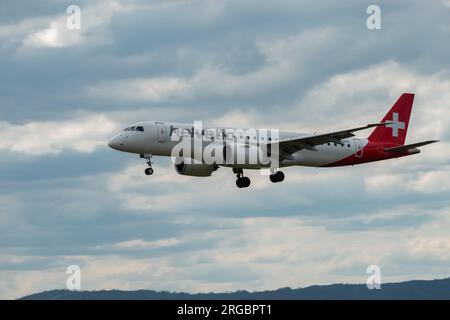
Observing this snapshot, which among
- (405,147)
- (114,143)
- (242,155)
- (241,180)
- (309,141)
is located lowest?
(241,180)

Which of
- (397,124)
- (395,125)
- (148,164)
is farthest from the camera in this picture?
(397,124)

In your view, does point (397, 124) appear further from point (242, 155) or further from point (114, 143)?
point (114, 143)

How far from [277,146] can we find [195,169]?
24.9 feet

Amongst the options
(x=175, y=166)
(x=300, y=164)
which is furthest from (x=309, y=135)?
(x=175, y=166)

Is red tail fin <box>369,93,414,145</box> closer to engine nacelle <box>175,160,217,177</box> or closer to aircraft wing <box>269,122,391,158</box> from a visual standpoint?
aircraft wing <box>269,122,391,158</box>

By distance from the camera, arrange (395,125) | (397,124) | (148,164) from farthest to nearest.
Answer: (397,124) < (395,125) < (148,164)

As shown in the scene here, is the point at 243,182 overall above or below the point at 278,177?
below

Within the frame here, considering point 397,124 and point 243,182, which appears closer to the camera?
point 243,182

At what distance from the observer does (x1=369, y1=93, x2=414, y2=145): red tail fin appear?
88188 mm

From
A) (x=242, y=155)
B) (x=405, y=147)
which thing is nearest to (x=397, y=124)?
(x=405, y=147)

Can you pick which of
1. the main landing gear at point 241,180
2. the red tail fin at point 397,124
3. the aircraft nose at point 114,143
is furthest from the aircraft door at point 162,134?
the red tail fin at point 397,124

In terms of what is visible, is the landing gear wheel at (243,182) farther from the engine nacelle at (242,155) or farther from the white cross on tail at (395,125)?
the white cross on tail at (395,125)

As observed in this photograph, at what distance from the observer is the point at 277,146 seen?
76.6 m

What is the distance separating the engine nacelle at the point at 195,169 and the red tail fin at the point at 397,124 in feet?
58.7
